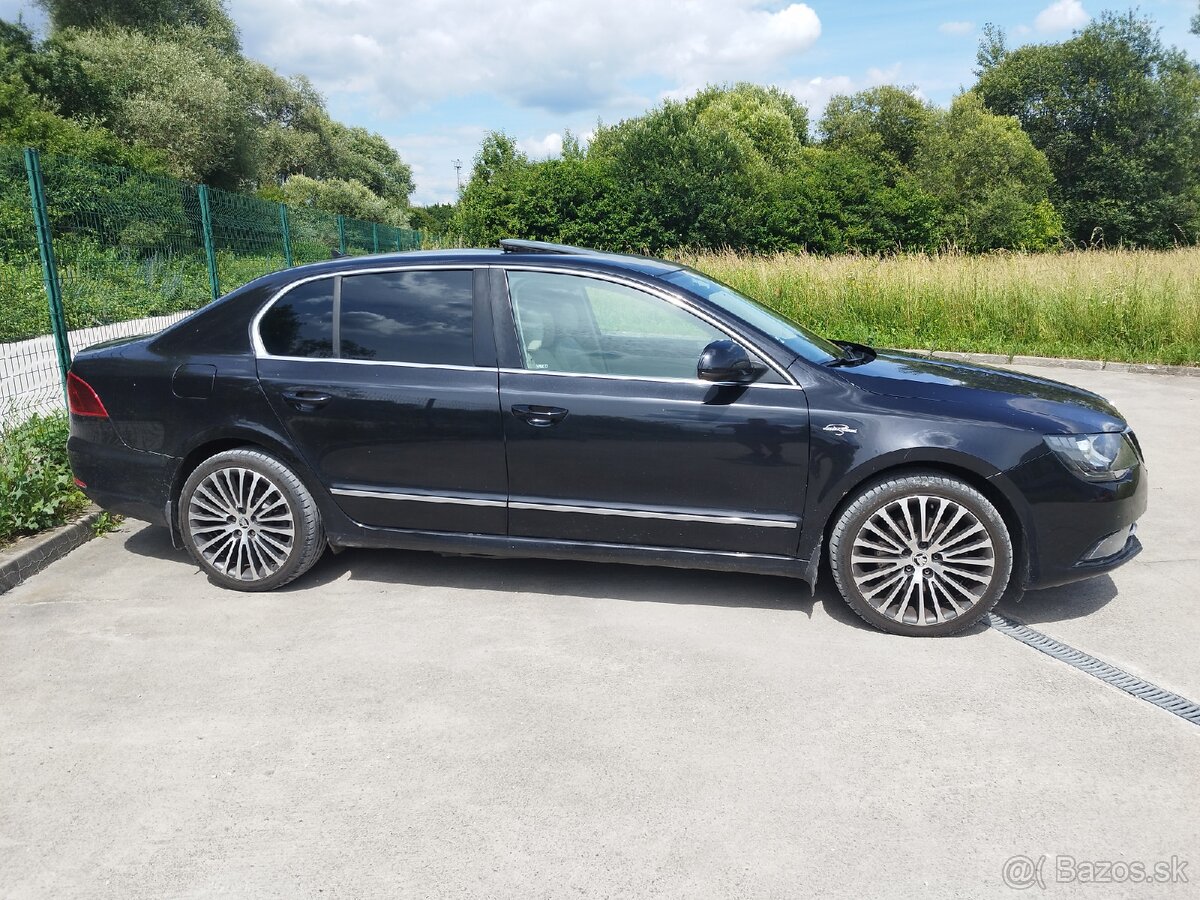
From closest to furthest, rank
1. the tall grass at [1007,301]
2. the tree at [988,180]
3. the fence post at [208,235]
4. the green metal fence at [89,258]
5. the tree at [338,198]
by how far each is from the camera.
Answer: the green metal fence at [89,258]
the fence post at [208,235]
the tall grass at [1007,301]
the tree at [988,180]
the tree at [338,198]

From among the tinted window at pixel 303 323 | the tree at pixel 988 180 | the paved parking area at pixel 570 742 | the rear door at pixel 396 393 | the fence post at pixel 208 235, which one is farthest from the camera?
the tree at pixel 988 180

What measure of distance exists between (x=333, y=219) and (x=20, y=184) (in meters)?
11.3

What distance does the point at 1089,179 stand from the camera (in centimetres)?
5500

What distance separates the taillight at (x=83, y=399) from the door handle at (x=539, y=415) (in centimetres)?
228

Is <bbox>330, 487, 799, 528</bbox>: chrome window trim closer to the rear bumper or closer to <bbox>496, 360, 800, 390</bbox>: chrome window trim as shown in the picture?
<bbox>496, 360, 800, 390</bbox>: chrome window trim

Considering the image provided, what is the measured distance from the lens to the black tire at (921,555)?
4.03 metres

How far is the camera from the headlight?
4.01 meters

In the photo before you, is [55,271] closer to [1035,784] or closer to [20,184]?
[20,184]

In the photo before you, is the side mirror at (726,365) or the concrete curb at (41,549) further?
the concrete curb at (41,549)

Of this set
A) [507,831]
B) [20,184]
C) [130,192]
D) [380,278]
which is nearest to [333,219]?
[130,192]

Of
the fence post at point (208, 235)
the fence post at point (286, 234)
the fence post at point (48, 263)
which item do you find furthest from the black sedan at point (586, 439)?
the fence post at point (286, 234)

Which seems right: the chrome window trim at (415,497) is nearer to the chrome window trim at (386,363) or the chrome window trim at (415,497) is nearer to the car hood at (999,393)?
the chrome window trim at (386,363)

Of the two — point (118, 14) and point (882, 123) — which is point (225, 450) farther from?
point (882, 123)

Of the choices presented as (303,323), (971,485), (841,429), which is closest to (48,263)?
(303,323)
